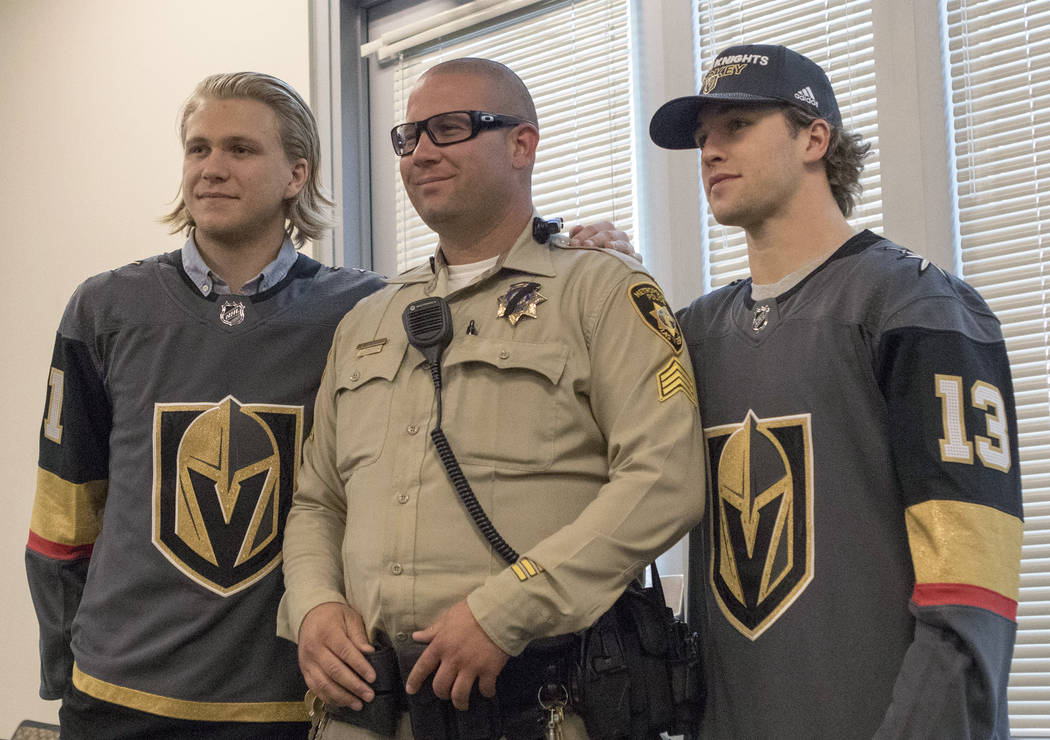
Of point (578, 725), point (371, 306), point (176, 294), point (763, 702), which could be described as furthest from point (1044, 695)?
point (176, 294)

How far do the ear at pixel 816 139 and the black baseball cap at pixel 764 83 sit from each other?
0.06 feet

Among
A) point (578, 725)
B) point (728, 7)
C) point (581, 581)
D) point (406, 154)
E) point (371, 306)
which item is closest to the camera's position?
point (581, 581)

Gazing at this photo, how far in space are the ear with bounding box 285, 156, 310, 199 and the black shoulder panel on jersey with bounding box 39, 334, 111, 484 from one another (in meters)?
0.52

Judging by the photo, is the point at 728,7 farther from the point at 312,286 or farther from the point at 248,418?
the point at 248,418

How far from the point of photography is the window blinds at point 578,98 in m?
2.84

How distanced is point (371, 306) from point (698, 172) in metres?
1.02

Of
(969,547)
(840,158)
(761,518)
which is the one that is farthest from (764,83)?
(969,547)

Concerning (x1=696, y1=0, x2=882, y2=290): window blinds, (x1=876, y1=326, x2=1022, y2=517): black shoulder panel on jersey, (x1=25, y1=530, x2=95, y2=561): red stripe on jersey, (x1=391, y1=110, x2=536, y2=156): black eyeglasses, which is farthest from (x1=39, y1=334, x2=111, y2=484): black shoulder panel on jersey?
(x1=876, y1=326, x2=1022, y2=517): black shoulder panel on jersey

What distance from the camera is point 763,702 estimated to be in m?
1.57

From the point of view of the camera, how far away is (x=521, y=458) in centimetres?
166

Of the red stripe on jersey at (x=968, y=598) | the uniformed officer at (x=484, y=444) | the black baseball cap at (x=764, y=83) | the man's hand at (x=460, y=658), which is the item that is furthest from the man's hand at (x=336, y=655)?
the black baseball cap at (x=764, y=83)

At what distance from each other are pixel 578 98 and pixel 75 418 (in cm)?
153

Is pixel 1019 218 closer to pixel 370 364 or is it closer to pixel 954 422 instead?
pixel 954 422

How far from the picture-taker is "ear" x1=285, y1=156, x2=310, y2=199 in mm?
2277
